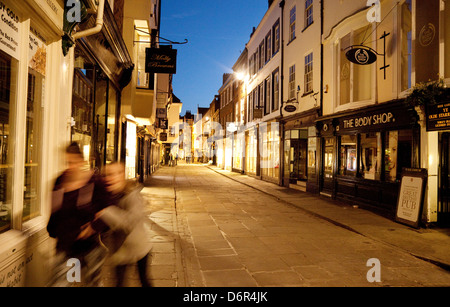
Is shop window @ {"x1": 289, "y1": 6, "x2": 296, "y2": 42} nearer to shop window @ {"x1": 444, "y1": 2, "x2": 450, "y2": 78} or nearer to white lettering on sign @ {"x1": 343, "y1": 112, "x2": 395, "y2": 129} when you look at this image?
white lettering on sign @ {"x1": 343, "y1": 112, "x2": 395, "y2": 129}

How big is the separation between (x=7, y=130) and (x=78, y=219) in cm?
196

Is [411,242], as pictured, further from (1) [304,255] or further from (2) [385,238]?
(1) [304,255]

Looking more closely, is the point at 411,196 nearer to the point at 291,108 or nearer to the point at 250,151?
the point at 291,108

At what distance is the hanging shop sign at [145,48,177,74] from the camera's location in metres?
12.0

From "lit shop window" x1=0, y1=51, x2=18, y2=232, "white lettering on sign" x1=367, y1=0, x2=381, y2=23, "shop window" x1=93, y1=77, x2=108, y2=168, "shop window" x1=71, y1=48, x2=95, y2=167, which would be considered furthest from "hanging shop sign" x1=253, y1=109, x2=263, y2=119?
"lit shop window" x1=0, y1=51, x2=18, y2=232

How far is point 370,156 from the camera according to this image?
34.9ft

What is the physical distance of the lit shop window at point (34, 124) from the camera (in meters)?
4.16

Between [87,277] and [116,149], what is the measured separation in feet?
29.7

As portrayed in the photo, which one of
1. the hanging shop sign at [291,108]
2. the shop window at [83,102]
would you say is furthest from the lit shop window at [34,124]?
the hanging shop sign at [291,108]

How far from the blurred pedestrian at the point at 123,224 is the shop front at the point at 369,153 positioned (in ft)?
26.3

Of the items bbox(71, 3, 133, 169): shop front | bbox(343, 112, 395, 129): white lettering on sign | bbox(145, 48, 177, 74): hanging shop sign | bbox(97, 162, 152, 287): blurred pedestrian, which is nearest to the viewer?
bbox(97, 162, 152, 287): blurred pedestrian

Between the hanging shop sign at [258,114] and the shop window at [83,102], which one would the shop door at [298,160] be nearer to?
the hanging shop sign at [258,114]

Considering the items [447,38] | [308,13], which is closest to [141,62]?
[308,13]
